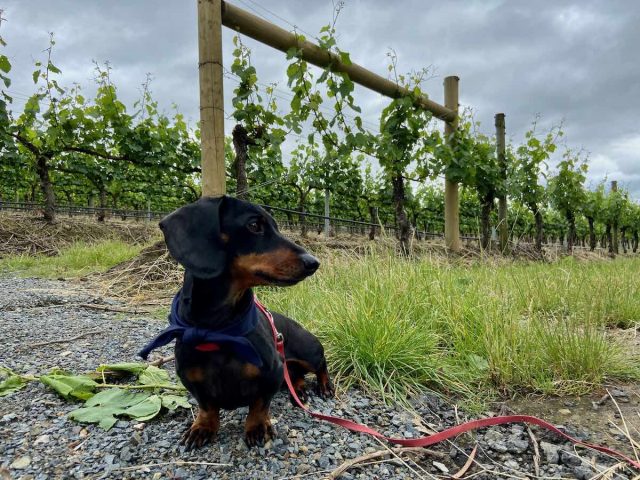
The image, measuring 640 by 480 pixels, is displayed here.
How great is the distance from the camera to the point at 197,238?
1381mm

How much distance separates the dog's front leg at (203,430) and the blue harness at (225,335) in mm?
312

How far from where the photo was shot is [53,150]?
10.2 m

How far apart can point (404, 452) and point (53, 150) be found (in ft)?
37.6

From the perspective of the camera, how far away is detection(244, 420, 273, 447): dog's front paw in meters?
1.55

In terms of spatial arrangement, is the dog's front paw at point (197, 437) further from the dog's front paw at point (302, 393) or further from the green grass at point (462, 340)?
the green grass at point (462, 340)

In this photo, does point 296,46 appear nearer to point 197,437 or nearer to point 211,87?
point 211,87

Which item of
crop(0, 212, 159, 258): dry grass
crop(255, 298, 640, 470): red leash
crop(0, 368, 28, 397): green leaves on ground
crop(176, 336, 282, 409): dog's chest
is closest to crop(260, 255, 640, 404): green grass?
crop(255, 298, 640, 470): red leash

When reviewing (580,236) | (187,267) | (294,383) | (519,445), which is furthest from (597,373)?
(580,236)

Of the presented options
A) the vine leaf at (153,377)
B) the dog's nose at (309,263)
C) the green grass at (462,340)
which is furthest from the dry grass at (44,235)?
the dog's nose at (309,263)

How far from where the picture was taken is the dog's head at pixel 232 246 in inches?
53.6

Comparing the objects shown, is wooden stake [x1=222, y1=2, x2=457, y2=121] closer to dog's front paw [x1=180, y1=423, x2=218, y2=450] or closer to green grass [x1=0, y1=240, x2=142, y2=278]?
dog's front paw [x1=180, y1=423, x2=218, y2=450]

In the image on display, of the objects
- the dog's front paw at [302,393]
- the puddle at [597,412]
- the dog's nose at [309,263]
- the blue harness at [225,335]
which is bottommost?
the puddle at [597,412]

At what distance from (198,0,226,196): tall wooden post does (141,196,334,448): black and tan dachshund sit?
9.28 feet

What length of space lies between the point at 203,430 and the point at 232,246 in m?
0.73
